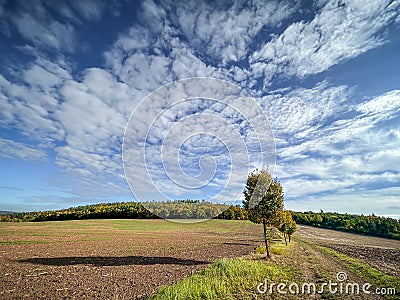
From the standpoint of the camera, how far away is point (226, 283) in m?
11.3

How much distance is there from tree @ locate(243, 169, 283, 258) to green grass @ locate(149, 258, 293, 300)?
532cm

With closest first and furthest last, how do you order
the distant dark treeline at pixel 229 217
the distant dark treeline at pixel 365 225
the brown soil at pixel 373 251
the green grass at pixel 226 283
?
the green grass at pixel 226 283
the brown soil at pixel 373 251
the distant dark treeline at pixel 365 225
the distant dark treeline at pixel 229 217

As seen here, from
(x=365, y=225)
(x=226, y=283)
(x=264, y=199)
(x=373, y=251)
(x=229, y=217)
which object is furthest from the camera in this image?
(x=229, y=217)

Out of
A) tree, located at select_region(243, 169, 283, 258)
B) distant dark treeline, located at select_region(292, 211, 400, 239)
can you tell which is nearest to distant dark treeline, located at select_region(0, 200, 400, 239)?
distant dark treeline, located at select_region(292, 211, 400, 239)

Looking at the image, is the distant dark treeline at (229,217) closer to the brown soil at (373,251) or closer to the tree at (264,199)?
the brown soil at (373,251)

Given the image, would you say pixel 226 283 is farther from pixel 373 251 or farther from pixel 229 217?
pixel 229 217

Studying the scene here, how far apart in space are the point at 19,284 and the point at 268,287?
12617 millimetres

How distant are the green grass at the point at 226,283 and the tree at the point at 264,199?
532cm

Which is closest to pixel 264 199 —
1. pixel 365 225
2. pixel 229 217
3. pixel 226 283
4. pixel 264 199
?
pixel 264 199

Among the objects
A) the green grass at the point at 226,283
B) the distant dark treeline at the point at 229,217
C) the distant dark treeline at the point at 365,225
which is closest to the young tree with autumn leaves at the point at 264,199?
the green grass at the point at 226,283

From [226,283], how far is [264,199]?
34.4 ft

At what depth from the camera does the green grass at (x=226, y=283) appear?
381 inches

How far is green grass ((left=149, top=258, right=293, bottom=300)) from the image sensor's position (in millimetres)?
9689

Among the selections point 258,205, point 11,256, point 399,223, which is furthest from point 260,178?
point 399,223
